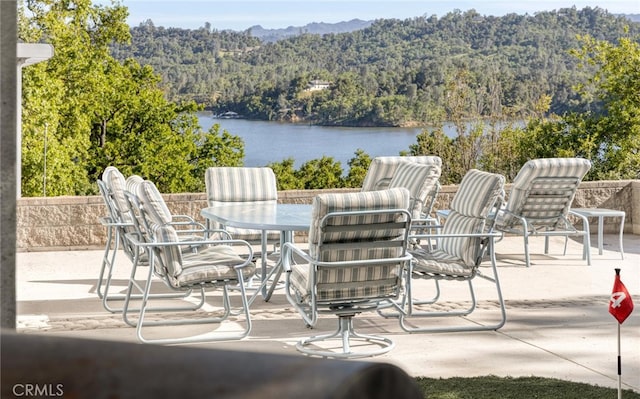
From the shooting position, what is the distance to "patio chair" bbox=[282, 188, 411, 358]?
5.15m

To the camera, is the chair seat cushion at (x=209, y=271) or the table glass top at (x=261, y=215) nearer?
the chair seat cushion at (x=209, y=271)

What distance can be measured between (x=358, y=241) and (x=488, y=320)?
5.64 feet

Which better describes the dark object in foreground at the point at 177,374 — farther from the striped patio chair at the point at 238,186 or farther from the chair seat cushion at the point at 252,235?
the striped patio chair at the point at 238,186

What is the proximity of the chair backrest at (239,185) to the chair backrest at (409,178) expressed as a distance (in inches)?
37.7

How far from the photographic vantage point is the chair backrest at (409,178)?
25.7 feet

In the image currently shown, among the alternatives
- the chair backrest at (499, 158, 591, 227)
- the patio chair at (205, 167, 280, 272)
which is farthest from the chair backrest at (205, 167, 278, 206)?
the chair backrest at (499, 158, 591, 227)

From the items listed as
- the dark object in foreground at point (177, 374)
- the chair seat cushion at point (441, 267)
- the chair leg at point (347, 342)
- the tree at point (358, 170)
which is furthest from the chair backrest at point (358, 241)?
the tree at point (358, 170)

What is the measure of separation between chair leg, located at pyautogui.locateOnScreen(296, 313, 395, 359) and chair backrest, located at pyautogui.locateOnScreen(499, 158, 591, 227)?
3455mm

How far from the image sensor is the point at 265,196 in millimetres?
8289

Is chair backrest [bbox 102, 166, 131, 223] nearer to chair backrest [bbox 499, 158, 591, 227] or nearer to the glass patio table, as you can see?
the glass patio table

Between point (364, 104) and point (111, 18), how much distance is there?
51.8 feet

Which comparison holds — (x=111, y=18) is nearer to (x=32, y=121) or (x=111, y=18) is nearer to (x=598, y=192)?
(x=32, y=121)

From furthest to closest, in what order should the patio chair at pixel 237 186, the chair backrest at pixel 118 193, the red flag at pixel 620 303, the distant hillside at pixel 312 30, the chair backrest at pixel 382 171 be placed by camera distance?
the distant hillside at pixel 312 30, the chair backrest at pixel 382 171, the patio chair at pixel 237 186, the chair backrest at pixel 118 193, the red flag at pixel 620 303

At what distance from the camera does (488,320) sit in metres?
6.58
